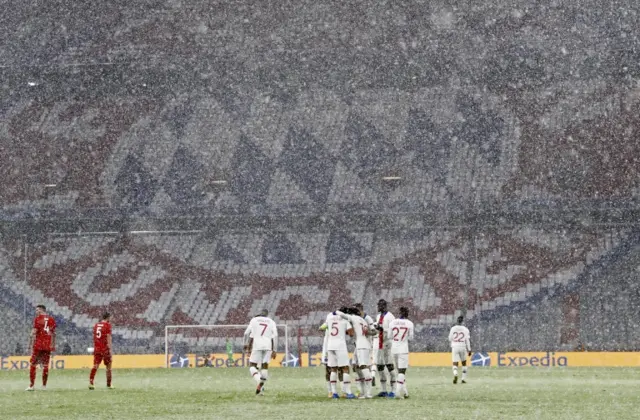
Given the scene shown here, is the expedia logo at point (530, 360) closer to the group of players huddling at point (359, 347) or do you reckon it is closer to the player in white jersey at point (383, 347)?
the group of players huddling at point (359, 347)

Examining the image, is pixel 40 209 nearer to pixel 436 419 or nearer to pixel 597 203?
pixel 597 203

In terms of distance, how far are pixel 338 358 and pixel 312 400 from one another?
0.92m

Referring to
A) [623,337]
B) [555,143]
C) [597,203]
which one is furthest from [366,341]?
[555,143]

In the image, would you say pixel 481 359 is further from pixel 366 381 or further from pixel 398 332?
pixel 366 381

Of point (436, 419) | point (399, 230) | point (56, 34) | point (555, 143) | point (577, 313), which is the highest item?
point (56, 34)

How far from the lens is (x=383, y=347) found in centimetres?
2184

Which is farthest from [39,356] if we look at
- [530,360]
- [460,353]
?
[530,360]

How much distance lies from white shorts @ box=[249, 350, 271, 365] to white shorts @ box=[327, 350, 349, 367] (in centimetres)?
239

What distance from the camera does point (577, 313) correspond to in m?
47.1

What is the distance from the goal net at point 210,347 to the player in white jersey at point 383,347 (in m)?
21.0

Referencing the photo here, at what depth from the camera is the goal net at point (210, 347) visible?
44.0 m

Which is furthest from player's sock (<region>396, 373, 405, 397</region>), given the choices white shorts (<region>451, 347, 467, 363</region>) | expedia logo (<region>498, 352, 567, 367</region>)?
expedia logo (<region>498, 352, 567, 367</region>)

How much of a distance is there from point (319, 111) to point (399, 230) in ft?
26.6

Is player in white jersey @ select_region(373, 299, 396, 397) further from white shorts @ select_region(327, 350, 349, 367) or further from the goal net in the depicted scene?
the goal net
